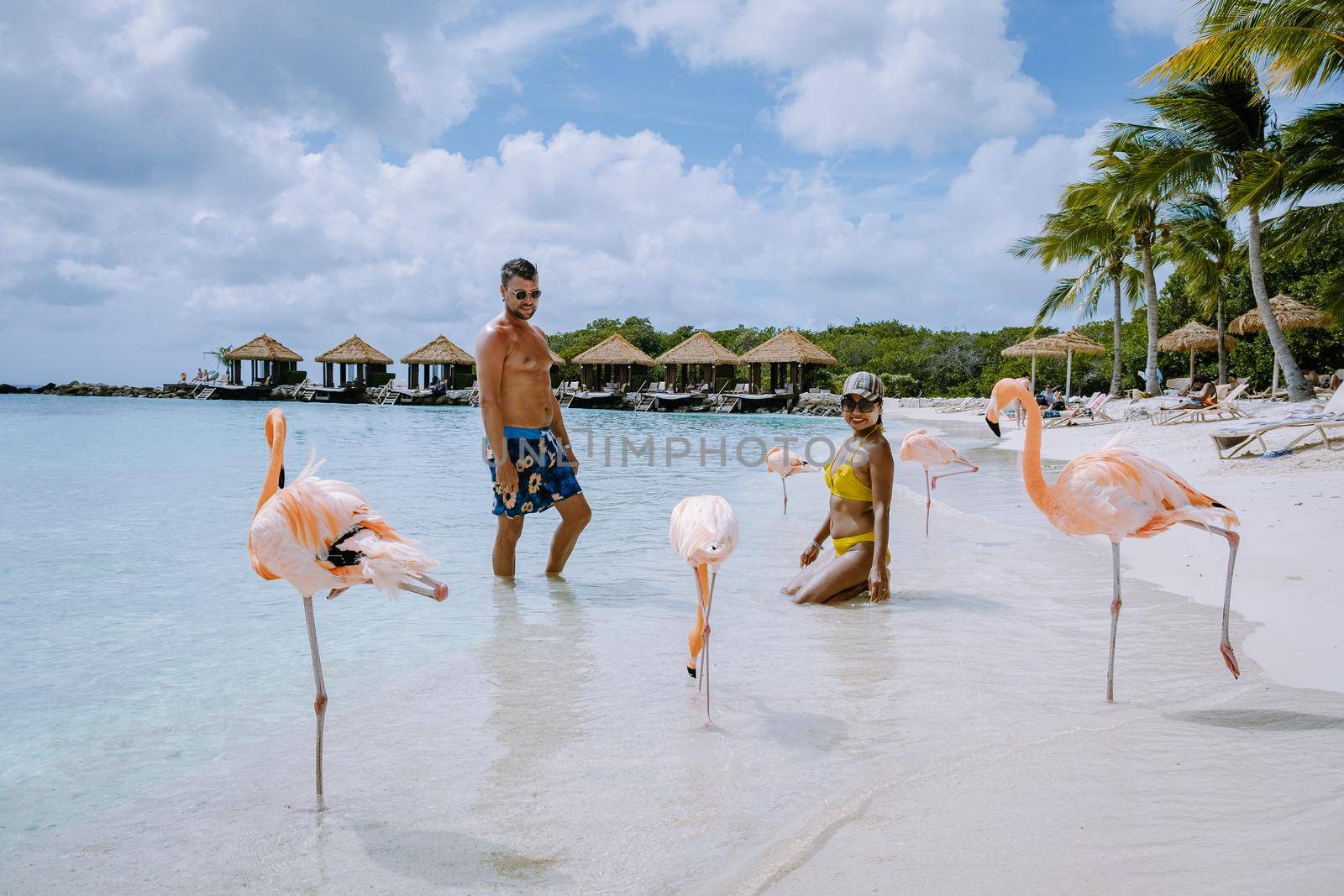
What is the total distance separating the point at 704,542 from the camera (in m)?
3.16

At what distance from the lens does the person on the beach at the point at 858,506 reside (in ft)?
16.0

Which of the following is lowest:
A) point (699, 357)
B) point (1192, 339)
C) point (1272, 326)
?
point (1272, 326)

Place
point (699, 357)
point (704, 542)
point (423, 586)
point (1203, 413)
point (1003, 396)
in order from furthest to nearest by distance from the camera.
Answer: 1. point (699, 357)
2. point (1203, 413)
3. point (1003, 396)
4. point (704, 542)
5. point (423, 586)

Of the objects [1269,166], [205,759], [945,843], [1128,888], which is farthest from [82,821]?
[1269,166]

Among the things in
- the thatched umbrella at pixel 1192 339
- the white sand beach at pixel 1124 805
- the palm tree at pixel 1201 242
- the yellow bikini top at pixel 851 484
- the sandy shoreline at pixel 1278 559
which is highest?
the palm tree at pixel 1201 242

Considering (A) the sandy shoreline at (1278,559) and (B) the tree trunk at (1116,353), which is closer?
(A) the sandy shoreline at (1278,559)

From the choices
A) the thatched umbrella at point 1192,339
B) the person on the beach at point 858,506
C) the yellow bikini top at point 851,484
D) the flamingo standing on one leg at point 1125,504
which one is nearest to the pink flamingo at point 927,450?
the person on the beach at point 858,506

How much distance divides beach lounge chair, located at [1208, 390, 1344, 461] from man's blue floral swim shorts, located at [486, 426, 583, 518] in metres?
9.56

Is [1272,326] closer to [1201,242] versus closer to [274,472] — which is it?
[1201,242]

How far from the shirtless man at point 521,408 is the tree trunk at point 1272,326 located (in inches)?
657

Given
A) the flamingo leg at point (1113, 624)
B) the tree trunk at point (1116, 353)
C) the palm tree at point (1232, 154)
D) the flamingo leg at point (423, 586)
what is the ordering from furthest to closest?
the tree trunk at point (1116, 353)
the palm tree at point (1232, 154)
the flamingo leg at point (1113, 624)
the flamingo leg at point (423, 586)

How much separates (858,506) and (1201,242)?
85.3ft

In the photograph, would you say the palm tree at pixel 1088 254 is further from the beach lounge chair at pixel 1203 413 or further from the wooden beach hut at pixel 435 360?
the wooden beach hut at pixel 435 360

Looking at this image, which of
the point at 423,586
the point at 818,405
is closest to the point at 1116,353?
the point at 818,405
